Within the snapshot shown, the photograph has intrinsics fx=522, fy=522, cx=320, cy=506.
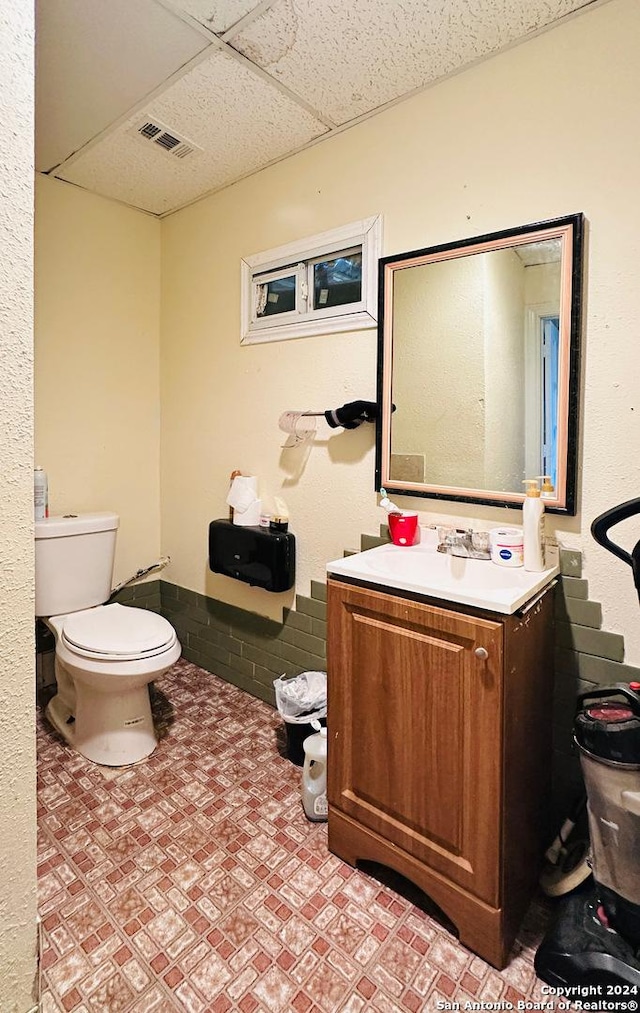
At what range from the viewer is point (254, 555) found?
2342 millimetres

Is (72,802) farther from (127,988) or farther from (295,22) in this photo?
(295,22)

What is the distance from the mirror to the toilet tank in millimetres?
1346

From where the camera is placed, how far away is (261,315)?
94.0 inches

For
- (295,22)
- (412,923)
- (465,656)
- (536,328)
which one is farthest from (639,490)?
(295,22)

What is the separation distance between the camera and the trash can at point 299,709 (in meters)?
1.98

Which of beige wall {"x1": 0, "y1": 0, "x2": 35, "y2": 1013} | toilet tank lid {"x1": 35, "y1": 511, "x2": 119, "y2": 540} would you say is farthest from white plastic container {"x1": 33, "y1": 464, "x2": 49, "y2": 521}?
beige wall {"x1": 0, "y1": 0, "x2": 35, "y2": 1013}

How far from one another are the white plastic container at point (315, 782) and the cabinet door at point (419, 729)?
0.17 m

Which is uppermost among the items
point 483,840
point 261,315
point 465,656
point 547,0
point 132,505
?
point 547,0

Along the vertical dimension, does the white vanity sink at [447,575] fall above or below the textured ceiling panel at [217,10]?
below

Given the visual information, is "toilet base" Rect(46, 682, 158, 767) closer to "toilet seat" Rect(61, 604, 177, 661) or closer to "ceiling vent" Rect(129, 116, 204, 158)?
"toilet seat" Rect(61, 604, 177, 661)

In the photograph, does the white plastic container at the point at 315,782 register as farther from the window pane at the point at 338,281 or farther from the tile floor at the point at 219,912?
the window pane at the point at 338,281

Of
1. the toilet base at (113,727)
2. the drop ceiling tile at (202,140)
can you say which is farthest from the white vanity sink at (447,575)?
the drop ceiling tile at (202,140)

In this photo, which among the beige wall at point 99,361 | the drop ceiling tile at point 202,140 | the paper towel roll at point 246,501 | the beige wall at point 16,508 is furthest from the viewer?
the beige wall at point 99,361

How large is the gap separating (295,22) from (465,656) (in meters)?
1.81
